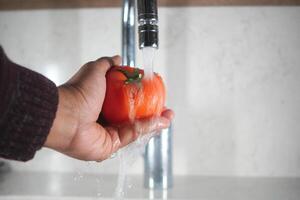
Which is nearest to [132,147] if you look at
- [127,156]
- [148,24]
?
[127,156]

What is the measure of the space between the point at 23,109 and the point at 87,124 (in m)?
0.13

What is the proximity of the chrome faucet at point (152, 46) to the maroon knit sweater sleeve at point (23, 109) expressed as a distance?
17 cm

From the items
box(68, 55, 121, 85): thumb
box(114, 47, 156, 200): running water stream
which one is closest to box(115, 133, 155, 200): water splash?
box(114, 47, 156, 200): running water stream

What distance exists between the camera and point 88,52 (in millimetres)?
984

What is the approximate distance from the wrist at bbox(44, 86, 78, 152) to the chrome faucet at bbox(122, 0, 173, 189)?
141 mm

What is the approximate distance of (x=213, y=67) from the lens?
3.16 feet

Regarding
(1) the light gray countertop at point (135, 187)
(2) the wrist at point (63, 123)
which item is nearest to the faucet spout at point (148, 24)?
(2) the wrist at point (63, 123)

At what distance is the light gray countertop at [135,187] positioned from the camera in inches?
31.4

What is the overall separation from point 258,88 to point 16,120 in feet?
2.31

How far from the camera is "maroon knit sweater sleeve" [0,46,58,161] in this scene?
43 centimetres

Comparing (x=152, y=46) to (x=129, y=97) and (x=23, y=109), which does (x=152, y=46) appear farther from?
(x=23, y=109)

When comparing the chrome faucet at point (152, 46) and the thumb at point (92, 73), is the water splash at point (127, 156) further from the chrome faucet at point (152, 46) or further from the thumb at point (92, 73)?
the thumb at point (92, 73)

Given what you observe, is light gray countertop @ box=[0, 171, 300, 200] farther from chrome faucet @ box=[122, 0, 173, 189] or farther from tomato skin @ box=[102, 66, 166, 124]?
tomato skin @ box=[102, 66, 166, 124]

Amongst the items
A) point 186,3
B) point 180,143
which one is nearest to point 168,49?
point 186,3
